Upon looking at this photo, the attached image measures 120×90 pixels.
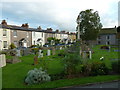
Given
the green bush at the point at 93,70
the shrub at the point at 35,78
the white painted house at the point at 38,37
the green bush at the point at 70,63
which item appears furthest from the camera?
the white painted house at the point at 38,37

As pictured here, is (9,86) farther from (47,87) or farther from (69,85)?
(69,85)

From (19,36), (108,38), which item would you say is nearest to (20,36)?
(19,36)

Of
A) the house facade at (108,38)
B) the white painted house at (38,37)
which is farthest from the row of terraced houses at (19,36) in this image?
the house facade at (108,38)

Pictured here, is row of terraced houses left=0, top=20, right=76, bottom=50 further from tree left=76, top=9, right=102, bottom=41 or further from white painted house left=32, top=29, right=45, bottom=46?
tree left=76, top=9, right=102, bottom=41

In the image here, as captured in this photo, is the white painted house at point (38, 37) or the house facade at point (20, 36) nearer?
the house facade at point (20, 36)

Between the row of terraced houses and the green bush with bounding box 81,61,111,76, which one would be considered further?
the row of terraced houses

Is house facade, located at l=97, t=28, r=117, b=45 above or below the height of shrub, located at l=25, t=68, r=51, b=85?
above

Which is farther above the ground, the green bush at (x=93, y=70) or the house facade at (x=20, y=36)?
the house facade at (x=20, y=36)

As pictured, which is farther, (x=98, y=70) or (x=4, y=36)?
(x=4, y=36)

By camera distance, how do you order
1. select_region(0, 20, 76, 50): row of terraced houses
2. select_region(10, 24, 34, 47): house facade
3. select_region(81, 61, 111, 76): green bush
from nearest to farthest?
select_region(81, 61, 111, 76): green bush → select_region(0, 20, 76, 50): row of terraced houses → select_region(10, 24, 34, 47): house facade

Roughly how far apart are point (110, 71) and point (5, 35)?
3284cm

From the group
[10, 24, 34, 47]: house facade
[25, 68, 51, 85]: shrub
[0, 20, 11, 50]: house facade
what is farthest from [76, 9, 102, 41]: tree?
[25, 68, 51, 85]: shrub

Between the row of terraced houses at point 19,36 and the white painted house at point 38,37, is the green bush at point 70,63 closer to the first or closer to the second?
the row of terraced houses at point 19,36

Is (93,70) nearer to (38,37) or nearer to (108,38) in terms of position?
(38,37)
